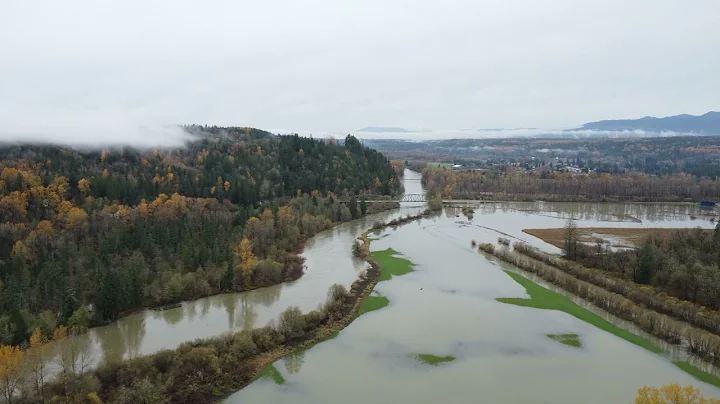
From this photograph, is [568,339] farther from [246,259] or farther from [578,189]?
[578,189]

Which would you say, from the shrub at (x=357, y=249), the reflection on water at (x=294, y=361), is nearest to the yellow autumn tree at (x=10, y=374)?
the reflection on water at (x=294, y=361)

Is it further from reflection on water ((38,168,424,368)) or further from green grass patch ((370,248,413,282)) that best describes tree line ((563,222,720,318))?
reflection on water ((38,168,424,368))

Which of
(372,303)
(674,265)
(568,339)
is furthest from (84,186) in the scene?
(674,265)

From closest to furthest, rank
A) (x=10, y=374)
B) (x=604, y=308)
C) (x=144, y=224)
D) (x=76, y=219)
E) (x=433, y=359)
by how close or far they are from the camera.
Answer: (x=10, y=374)
(x=433, y=359)
(x=604, y=308)
(x=76, y=219)
(x=144, y=224)

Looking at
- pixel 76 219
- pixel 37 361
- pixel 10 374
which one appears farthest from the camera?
pixel 76 219

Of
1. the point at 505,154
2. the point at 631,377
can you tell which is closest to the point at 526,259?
the point at 631,377

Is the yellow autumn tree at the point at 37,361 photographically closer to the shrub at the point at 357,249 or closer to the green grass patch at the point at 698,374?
the shrub at the point at 357,249

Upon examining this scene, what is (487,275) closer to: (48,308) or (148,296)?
(148,296)
